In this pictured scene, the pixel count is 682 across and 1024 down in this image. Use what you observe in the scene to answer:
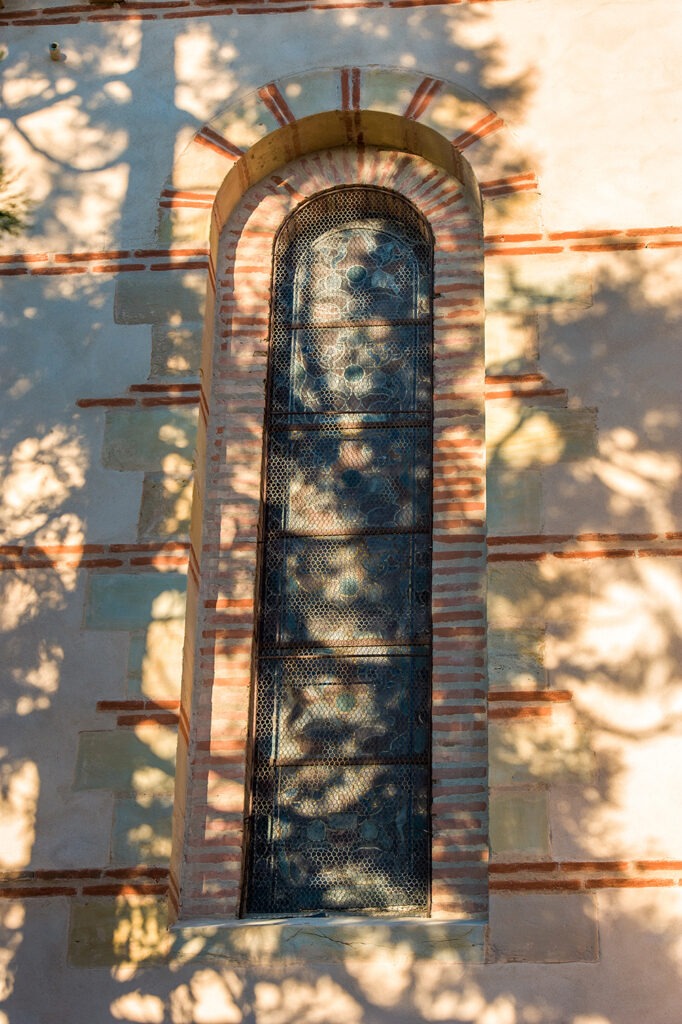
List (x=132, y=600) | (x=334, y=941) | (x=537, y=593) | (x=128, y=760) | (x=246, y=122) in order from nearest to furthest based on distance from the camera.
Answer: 1. (x=334, y=941)
2. (x=128, y=760)
3. (x=537, y=593)
4. (x=132, y=600)
5. (x=246, y=122)

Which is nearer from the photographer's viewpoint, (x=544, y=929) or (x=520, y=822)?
(x=544, y=929)

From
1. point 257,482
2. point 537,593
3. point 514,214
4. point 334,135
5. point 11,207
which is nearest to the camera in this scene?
point 537,593

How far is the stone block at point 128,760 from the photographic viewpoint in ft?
24.7

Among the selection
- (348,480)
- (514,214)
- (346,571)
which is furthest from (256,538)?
(514,214)

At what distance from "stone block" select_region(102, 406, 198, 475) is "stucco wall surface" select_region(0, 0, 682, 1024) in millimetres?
13

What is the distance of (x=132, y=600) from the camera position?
7.93m

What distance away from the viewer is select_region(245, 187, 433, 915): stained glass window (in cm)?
775

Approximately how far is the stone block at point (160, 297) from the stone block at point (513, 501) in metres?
1.72

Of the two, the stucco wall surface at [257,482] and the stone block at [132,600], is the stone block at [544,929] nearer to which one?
the stucco wall surface at [257,482]

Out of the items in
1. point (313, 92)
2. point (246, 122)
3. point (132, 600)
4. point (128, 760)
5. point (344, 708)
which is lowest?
point (128, 760)

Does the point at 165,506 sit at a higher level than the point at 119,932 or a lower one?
higher

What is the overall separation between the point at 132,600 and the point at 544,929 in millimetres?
2348

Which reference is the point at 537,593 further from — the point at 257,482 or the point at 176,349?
the point at 176,349

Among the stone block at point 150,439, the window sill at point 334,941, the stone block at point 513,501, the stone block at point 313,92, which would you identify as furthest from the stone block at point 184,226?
the window sill at point 334,941
